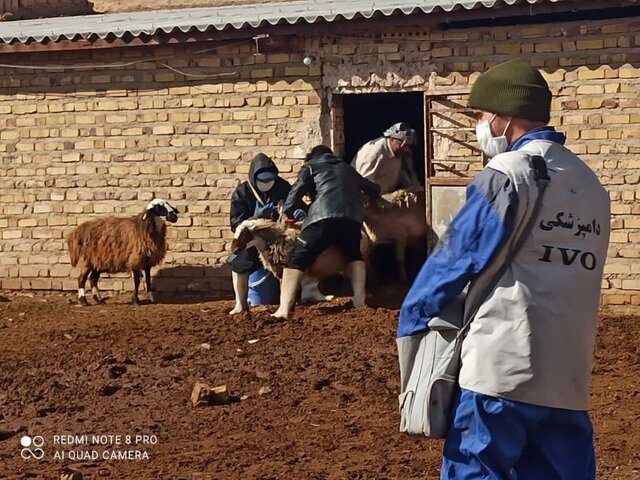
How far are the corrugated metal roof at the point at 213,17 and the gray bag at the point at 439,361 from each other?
7405 mm

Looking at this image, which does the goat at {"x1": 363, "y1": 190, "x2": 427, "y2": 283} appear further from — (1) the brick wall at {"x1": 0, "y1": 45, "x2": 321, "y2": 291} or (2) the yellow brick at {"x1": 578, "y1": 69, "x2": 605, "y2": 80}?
(2) the yellow brick at {"x1": 578, "y1": 69, "x2": 605, "y2": 80}

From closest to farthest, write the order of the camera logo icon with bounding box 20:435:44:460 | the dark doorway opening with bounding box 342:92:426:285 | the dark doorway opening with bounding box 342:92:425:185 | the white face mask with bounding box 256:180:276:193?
the camera logo icon with bounding box 20:435:44:460
the white face mask with bounding box 256:180:276:193
the dark doorway opening with bounding box 342:92:426:285
the dark doorway opening with bounding box 342:92:425:185

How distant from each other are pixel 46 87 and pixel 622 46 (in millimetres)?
6333

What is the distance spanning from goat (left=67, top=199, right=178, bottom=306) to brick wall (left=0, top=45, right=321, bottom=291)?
46 cm

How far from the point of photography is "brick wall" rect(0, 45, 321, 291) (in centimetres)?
1236

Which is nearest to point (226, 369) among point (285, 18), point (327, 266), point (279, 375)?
point (279, 375)

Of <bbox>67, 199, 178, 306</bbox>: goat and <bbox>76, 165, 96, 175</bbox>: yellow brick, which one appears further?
<bbox>76, 165, 96, 175</bbox>: yellow brick

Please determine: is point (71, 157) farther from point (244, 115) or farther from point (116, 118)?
point (244, 115)

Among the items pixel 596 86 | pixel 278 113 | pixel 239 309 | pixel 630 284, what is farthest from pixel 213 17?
pixel 630 284

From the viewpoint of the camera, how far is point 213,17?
13.4m

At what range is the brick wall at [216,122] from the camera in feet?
35.9

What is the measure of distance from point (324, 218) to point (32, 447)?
4448mm

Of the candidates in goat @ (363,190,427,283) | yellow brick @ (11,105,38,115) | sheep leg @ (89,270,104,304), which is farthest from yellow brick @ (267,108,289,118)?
yellow brick @ (11,105,38,115)

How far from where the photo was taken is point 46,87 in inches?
524
